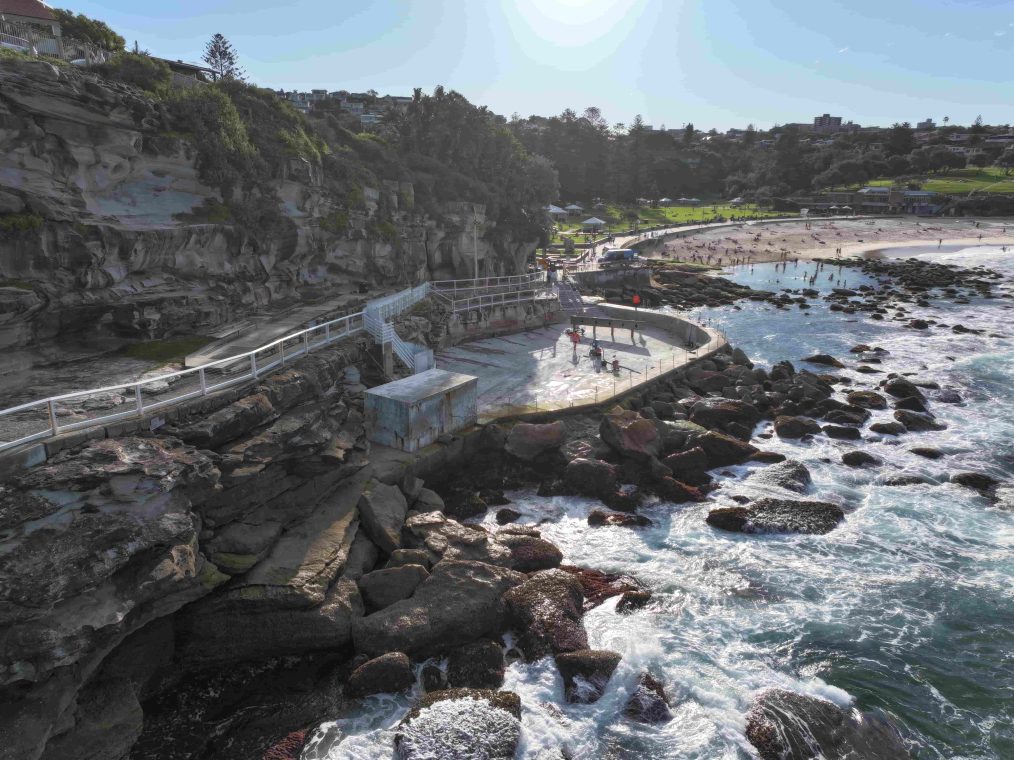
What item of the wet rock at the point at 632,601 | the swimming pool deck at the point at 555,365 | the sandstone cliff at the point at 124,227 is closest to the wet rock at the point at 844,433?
the swimming pool deck at the point at 555,365

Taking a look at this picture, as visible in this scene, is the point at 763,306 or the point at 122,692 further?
the point at 763,306

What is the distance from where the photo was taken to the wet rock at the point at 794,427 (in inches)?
916

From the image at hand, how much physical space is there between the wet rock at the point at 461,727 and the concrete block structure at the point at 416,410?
8640 mm

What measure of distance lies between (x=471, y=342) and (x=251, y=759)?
73.6 feet

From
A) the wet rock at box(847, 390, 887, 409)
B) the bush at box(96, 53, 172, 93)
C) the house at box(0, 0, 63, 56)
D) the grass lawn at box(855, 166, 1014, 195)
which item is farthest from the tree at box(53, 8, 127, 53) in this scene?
the grass lawn at box(855, 166, 1014, 195)

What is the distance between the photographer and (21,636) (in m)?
8.77

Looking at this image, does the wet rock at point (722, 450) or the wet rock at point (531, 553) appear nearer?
the wet rock at point (531, 553)

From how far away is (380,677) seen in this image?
11406mm

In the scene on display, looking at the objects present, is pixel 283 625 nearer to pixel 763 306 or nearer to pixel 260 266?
pixel 260 266

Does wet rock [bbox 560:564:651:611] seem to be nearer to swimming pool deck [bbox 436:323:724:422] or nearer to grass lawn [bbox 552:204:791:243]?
swimming pool deck [bbox 436:323:724:422]

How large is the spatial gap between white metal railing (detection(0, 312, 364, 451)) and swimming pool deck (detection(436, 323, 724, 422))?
795 cm

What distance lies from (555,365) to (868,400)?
1342 centimetres

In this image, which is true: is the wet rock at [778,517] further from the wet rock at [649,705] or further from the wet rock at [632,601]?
the wet rock at [649,705]

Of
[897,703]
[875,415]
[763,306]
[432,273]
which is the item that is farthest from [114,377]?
[763,306]
